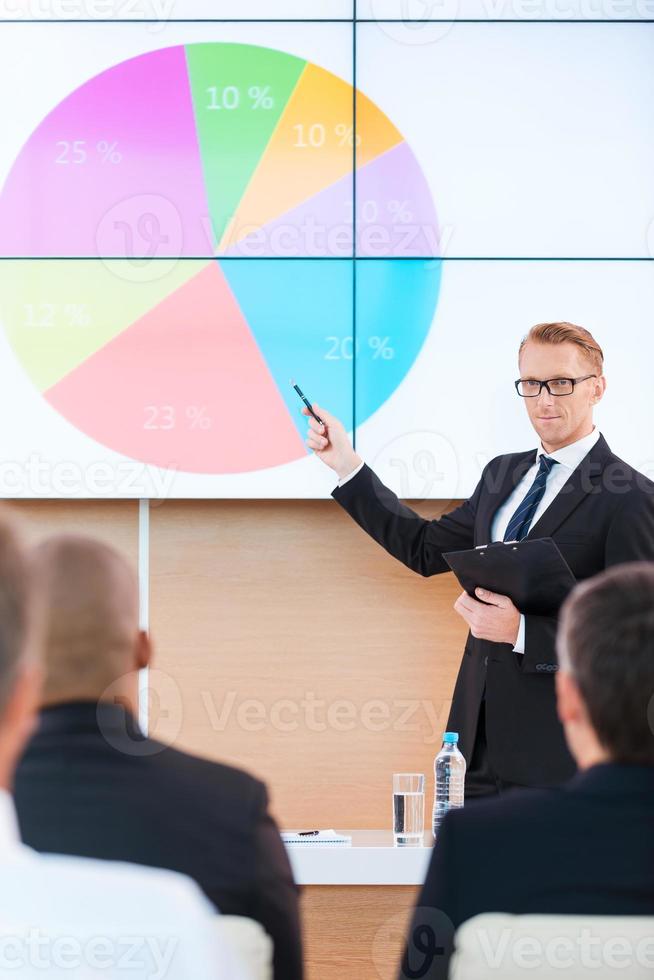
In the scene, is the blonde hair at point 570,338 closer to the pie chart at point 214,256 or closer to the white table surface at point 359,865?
the pie chart at point 214,256

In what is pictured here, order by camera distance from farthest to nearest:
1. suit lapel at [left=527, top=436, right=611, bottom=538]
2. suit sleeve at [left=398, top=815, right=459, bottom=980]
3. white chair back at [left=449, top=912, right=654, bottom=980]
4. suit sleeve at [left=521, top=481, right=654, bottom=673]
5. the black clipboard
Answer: suit lapel at [left=527, top=436, right=611, bottom=538] → suit sleeve at [left=521, top=481, right=654, bottom=673] → the black clipboard → suit sleeve at [left=398, top=815, right=459, bottom=980] → white chair back at [left=449, top=912, right=654, bottom=980]

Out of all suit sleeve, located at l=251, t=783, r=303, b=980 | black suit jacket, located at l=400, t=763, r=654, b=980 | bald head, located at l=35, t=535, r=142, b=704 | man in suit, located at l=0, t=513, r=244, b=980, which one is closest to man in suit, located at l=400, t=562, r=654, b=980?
black suit jacket, located at l=400, t=763, r=654, b=980

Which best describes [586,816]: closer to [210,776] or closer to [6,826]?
[210,776]

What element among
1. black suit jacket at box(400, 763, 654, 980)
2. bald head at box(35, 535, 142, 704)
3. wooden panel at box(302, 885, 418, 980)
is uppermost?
bald head at box(35, 535, 142, 704)

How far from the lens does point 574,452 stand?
2652mm

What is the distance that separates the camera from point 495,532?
274 centimetres

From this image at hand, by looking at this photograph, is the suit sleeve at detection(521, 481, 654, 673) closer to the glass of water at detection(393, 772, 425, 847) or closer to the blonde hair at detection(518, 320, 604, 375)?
the blonde hair at detection(518, 320, 604, 375)

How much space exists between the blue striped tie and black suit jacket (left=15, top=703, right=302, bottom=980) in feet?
4.84

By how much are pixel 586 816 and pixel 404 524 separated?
1.75m

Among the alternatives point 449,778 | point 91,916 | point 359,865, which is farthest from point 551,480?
point 91,916

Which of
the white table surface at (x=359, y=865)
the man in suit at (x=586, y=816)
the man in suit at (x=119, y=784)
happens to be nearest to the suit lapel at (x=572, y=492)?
the white table surface at (x=359, y=865)

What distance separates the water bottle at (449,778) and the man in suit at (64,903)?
1.64 m

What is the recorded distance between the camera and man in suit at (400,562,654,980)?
1135 millimetres

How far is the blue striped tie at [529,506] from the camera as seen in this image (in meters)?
2.64
